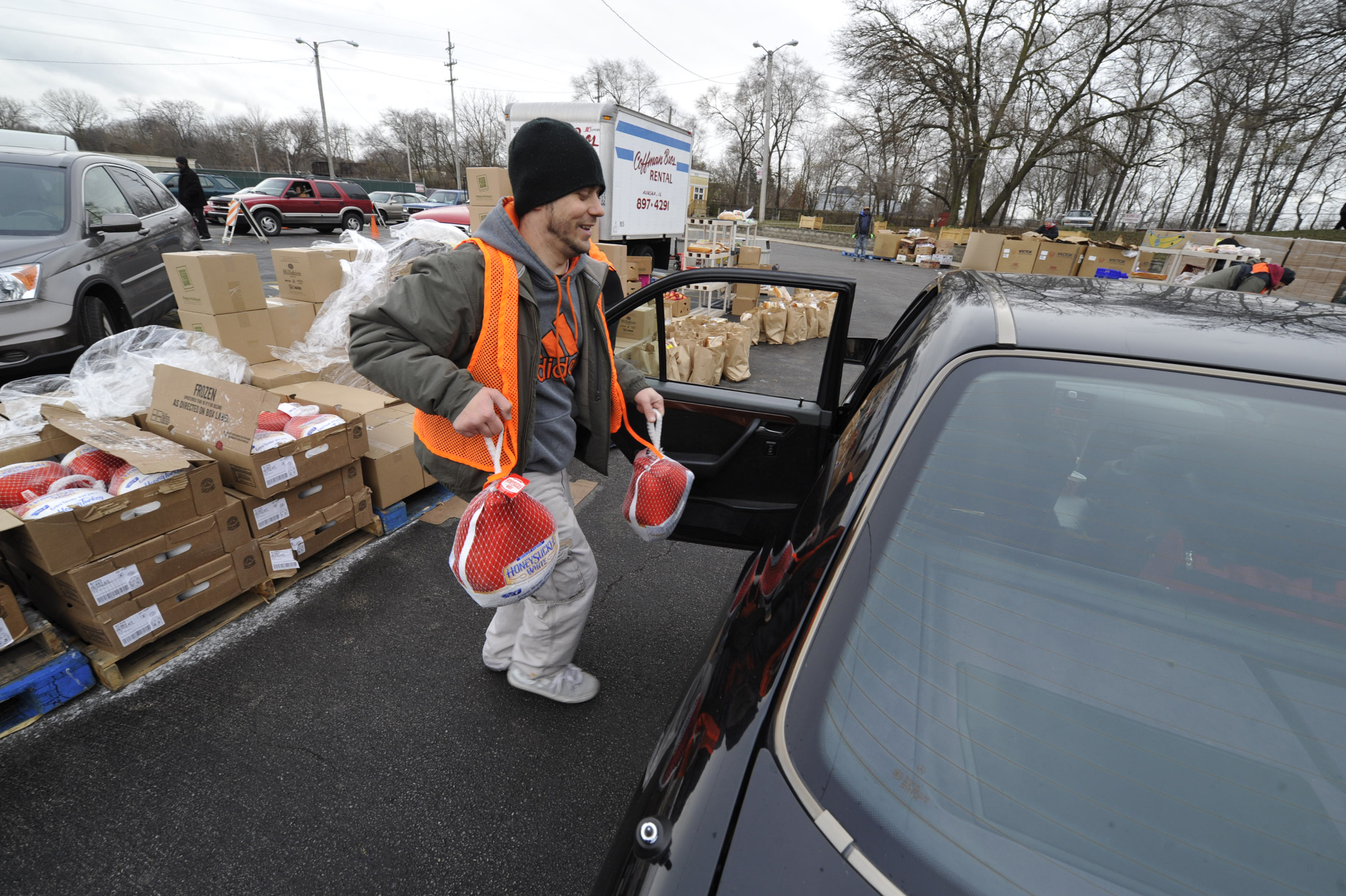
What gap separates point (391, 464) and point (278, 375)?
0.94 m

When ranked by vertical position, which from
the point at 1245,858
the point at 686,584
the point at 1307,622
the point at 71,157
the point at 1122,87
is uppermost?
the point at 1122,87

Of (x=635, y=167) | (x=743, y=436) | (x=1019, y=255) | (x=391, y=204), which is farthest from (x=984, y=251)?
(x=391, y=204)

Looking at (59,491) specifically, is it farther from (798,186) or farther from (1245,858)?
(798,186)

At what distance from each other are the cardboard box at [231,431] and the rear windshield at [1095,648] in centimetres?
251

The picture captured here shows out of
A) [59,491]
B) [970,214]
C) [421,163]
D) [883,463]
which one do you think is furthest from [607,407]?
[421,163]

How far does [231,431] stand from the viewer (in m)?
2.46

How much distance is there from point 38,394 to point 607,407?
10.7ft

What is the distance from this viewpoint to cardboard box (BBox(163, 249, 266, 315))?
3418 millimetres

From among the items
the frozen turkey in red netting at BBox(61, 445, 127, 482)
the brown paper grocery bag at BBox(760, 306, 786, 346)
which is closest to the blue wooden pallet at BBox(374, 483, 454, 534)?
the frozen turkey in red netting at BBox(61, 445, 127, 482)

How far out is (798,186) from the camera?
49.9 metres

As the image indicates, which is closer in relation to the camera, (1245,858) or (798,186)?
(1245,858)

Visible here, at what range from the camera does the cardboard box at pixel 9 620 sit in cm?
192

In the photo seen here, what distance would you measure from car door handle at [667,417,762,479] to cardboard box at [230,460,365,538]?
1.71m

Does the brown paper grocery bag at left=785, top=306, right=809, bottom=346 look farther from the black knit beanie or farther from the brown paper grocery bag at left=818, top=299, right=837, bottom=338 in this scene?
the black knit beanie
